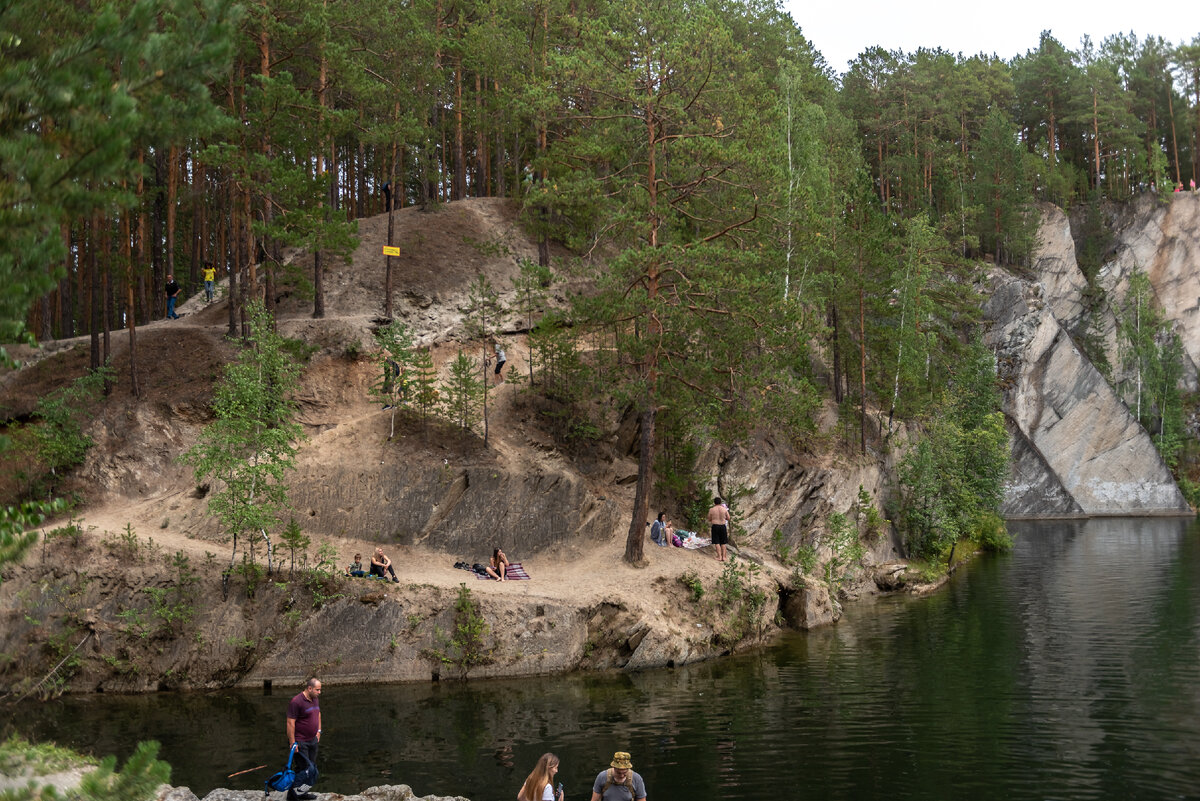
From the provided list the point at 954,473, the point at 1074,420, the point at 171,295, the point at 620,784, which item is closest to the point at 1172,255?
the point at 1074,420

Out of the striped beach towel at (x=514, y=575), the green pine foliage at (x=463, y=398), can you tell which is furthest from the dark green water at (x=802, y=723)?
the green pine foliage at (x=463, y=398)

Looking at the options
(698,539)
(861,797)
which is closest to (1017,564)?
(698,539)

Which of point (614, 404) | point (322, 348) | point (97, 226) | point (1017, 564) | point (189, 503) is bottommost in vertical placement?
point (1017, 564)

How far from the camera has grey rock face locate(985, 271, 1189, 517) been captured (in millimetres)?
61312

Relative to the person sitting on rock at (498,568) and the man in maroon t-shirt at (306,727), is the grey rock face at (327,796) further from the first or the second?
the person sitting on rock at (498,568)

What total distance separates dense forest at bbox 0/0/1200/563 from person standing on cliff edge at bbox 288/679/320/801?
7.48m

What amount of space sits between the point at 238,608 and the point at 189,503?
536 centimetres

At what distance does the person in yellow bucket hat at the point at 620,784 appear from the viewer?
10.9 meters

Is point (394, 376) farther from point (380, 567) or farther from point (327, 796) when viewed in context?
point (327, 796)

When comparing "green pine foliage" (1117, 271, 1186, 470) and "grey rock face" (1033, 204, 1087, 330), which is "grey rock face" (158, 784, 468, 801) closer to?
"green pine foliage" (1117, 271, 1186, 470)

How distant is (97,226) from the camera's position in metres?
29.6

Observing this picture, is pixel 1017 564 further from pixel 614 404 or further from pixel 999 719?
pixel 999 719

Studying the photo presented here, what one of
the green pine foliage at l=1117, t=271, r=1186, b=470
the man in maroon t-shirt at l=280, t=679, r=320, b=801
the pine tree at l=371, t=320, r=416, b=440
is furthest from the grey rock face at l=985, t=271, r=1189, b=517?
the man in maroon t-shirt at l=280, t=679, r=320, b=801

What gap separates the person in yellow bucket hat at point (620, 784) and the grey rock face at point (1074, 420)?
57.2 meters
